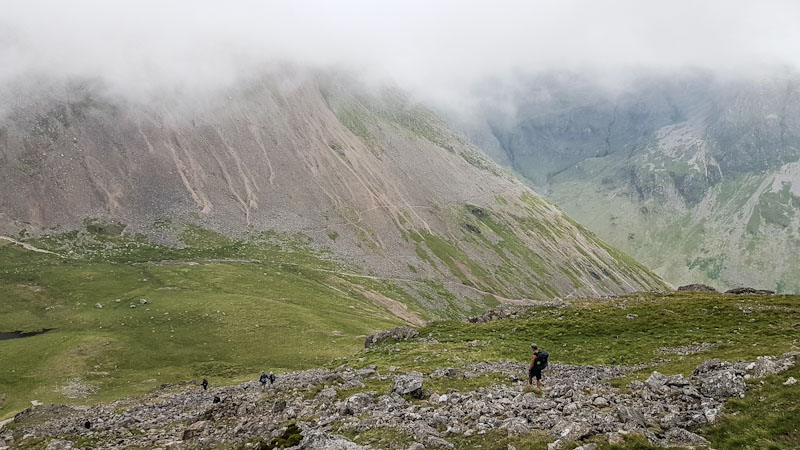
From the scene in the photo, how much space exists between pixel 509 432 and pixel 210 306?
110445 mm

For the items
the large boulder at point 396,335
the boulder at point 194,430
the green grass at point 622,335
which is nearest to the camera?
the boulder at point 194,430

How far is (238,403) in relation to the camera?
1534 inches

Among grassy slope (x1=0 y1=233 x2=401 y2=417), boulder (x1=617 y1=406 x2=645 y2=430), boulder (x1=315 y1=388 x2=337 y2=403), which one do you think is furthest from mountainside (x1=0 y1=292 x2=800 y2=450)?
grassy slope (x1=0 y1=233 x2=401 y2=417)

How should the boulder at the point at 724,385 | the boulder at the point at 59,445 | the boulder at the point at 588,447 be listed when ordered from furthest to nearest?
the boulder at the point at 59,445, the boulder at the point at 724,385, the boulder at the point at 588,447

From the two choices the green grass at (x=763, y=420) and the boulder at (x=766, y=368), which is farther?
the boulder at (x=766, y=368)

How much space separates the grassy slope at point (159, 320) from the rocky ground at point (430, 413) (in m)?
37.2

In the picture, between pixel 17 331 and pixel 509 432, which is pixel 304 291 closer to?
pixel 17 331

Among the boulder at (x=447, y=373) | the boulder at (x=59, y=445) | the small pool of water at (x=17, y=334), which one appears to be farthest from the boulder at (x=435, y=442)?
the small pool of water at (x=17, y=334)

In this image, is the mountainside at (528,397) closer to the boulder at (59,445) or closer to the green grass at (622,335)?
the boulder at (59,445)

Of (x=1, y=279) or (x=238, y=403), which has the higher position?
(x=238, y=403)

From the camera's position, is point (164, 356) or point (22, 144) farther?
point (22, 144)

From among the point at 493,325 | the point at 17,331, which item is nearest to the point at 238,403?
the point at 493,325

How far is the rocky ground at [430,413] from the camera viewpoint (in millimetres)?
21344

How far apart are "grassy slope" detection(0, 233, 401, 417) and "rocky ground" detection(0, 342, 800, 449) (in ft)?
122
